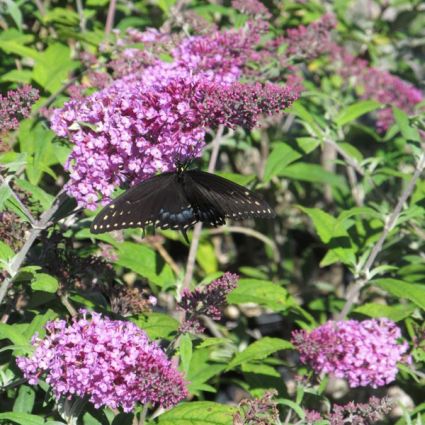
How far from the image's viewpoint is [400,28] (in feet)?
20.5

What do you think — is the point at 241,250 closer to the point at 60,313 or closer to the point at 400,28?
the point at 400,28

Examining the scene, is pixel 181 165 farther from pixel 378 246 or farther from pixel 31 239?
pixel 378 246

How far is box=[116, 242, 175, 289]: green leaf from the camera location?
3828 mm

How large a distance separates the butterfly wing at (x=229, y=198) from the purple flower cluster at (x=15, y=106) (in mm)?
694

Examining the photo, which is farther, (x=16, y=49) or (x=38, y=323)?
(x=16, y=49)

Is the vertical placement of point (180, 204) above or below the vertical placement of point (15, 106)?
below

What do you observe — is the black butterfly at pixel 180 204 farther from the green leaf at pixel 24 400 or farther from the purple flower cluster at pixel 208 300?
the green leaf at pixel 24 400

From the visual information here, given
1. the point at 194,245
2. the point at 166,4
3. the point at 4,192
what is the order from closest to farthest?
A: the point at 4,192 < the point at 194,245 < the point at 166,4

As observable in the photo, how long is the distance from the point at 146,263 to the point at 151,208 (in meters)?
0.97

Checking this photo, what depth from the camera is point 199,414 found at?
10.2ft

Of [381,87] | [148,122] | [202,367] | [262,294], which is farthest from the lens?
[381,87]

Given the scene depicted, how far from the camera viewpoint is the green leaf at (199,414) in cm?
307

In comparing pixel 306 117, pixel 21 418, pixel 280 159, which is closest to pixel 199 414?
pixel 21 418

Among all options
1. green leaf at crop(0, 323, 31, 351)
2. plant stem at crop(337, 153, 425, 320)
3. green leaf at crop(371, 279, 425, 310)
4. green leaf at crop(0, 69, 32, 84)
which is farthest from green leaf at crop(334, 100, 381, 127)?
green leaf at crop(0, 323, 31, 351)
